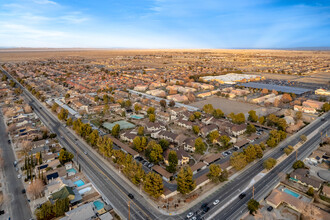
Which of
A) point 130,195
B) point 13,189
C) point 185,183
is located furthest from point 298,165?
point 13,189

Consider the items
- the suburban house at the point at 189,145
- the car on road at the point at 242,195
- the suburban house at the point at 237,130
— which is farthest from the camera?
the suburban house at the point at 237,130

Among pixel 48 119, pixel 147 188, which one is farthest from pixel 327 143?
pixel 48 119

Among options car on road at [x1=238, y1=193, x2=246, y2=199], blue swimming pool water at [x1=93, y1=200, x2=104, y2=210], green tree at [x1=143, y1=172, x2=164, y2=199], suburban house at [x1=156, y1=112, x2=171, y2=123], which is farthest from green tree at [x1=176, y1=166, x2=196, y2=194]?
suburban house at [x1=156, y1=112, x2=171, y2=123]

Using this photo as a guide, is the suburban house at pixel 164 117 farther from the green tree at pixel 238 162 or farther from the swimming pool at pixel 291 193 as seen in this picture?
the swimming pool at pixel 291 193

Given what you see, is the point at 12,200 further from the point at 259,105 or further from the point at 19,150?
the point at 259,105

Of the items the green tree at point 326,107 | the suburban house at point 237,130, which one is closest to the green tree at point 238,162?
the suburban house at point 237,130

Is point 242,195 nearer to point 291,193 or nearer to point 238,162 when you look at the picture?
point 238,162

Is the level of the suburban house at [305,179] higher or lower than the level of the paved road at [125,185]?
higher
